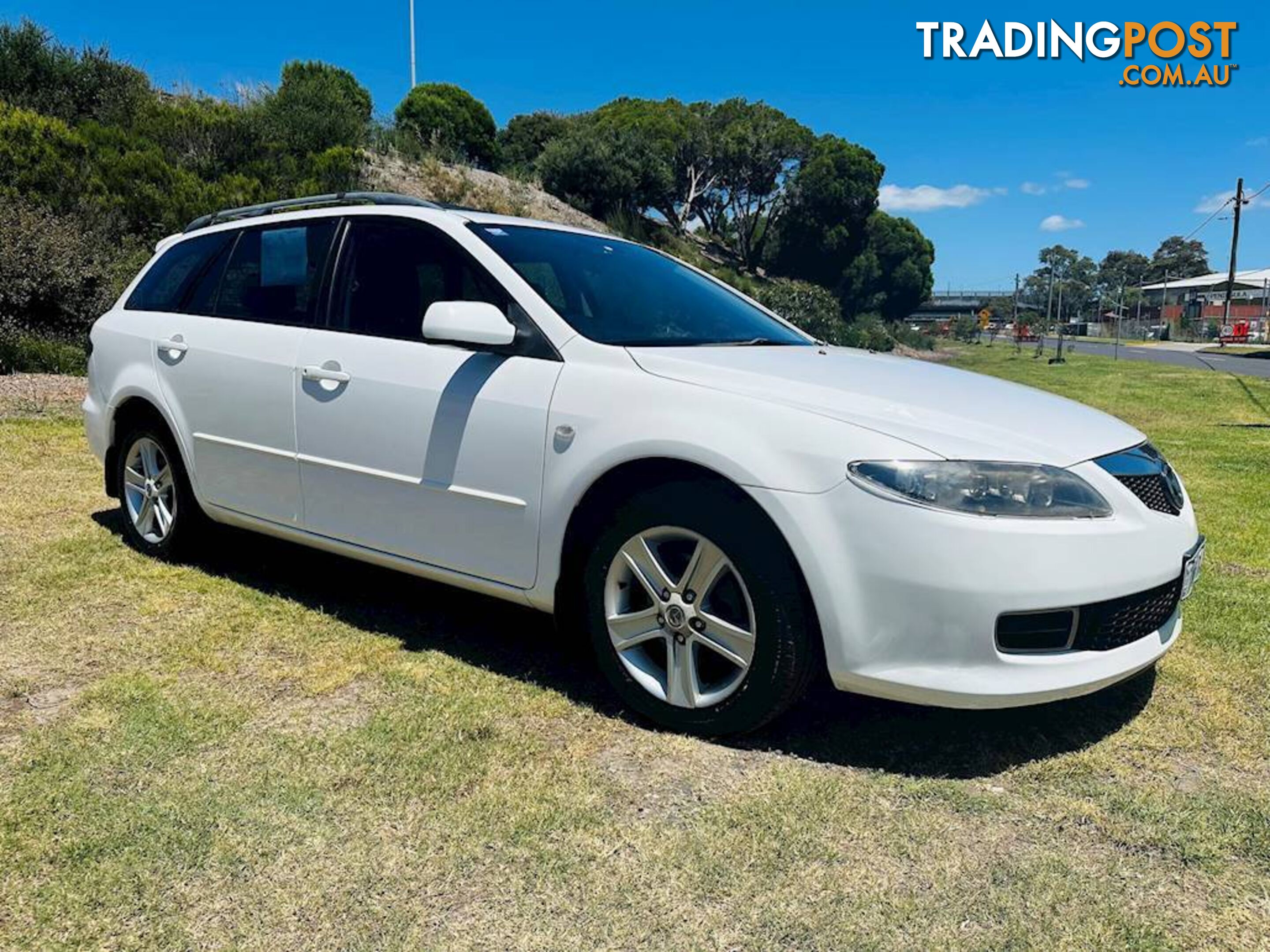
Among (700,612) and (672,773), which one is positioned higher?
(700,612)

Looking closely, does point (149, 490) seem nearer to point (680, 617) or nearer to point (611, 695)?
point (611, 695)

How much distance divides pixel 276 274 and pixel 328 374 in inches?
31.8

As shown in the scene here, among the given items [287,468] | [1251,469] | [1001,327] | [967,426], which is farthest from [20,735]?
[1001,327]

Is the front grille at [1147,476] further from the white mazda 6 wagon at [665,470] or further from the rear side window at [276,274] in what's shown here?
the rear side window at [276,274]

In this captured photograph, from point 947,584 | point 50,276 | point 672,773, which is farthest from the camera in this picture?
point 50,276

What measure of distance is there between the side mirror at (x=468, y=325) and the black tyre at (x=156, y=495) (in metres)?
1.94

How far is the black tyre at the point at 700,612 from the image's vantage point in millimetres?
2795

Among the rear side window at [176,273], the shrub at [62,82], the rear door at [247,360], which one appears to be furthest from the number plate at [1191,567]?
the shrub at [62,82]

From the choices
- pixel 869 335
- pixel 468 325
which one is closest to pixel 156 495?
pixel 468 325

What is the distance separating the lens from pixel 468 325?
3.24 metres

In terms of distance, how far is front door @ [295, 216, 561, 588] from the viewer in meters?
3.28

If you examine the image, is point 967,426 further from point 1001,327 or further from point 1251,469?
point 1001,327

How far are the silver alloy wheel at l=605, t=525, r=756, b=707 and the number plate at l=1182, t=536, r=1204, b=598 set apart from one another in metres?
→ 1.37

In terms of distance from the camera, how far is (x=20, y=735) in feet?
9.68
